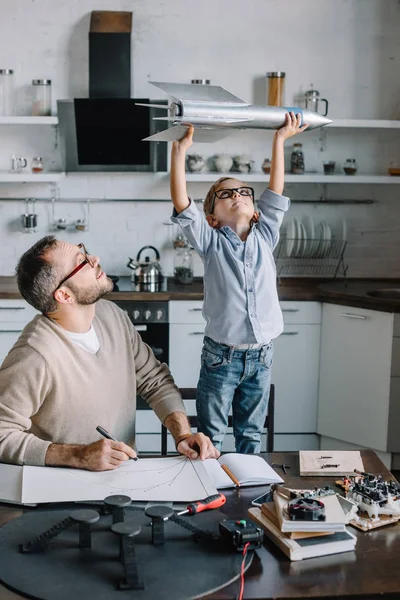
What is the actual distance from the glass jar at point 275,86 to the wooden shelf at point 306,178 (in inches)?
17.1

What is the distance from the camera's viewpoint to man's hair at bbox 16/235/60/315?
6.71 ft

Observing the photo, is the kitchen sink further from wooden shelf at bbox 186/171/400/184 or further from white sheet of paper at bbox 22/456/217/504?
white sheet of paper at bbox 22/456/217/504

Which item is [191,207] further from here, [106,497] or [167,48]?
[167,48]

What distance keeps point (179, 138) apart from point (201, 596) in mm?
1115

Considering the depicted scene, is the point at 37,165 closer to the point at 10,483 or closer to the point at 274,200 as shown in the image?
the point at 274,200

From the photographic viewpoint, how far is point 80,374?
2.00 m

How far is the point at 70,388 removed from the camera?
6.48 feet

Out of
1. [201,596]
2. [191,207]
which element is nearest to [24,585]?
[201,596]

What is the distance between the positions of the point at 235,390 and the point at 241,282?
16.3 inches

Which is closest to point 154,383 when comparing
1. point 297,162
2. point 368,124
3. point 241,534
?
point 241,534

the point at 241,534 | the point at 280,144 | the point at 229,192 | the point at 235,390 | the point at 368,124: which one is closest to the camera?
the point at 241,534

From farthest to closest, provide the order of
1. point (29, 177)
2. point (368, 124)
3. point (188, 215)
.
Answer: point (368, 124) < point (29, 177) < point (188, 215)

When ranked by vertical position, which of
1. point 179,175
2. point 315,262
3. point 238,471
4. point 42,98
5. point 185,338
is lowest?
point 185,338

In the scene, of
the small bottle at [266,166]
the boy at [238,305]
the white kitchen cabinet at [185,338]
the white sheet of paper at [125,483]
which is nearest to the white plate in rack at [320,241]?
the small bottle at [266,166]
